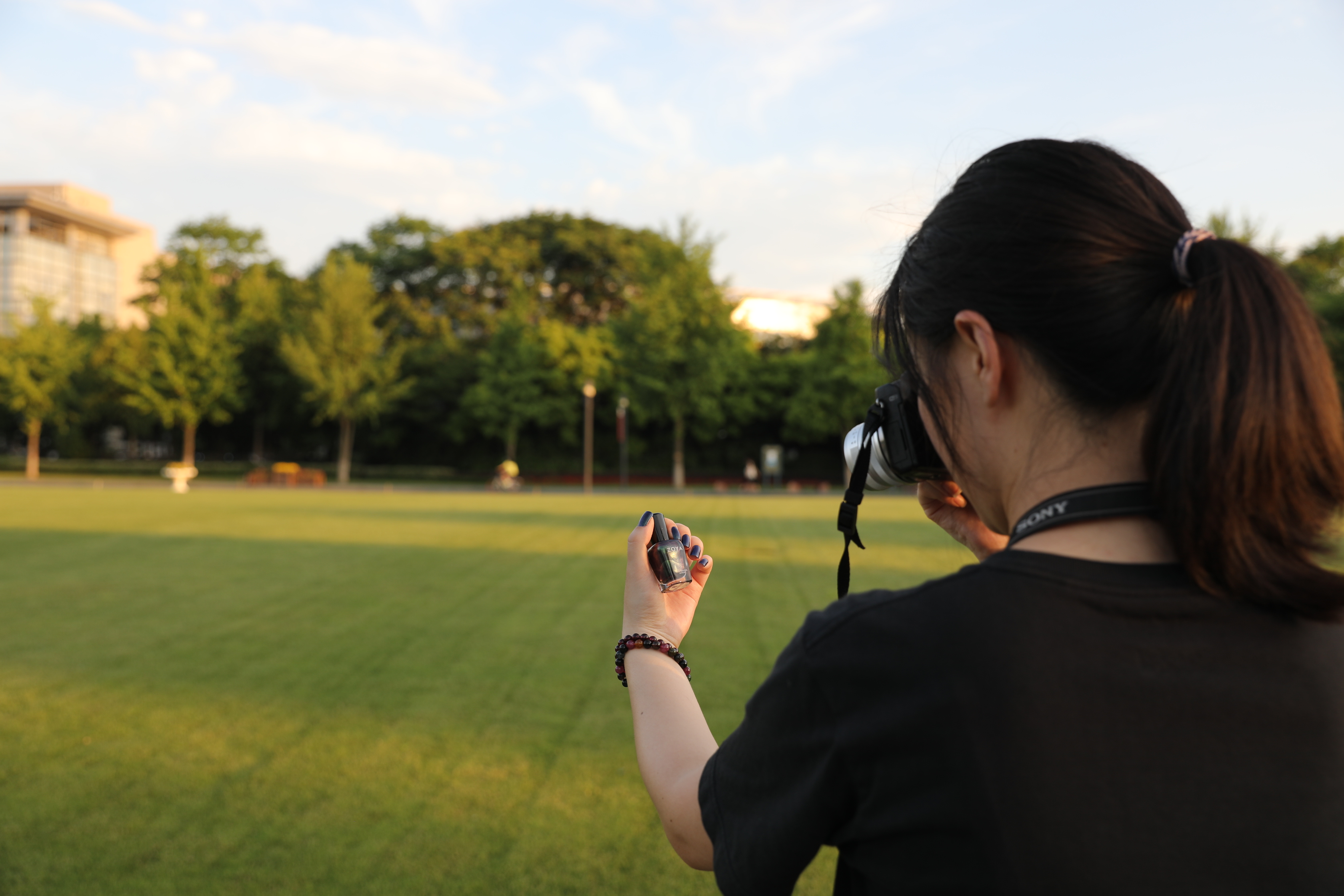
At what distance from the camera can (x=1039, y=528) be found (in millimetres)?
1028

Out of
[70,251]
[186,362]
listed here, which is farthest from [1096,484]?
[70,251]

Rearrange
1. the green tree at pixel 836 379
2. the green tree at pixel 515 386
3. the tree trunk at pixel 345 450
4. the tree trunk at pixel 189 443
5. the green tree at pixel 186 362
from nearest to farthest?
the green tree at pixel 836 379, the green tree at pixel 515 386, the tree trunk at pixel 345 450, the green tree at pixel 186 362, the tree trunk at pixel 189 443

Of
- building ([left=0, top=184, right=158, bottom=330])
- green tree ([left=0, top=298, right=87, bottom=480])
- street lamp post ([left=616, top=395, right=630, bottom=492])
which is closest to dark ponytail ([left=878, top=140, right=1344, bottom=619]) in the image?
street lamp post ([left=616, top=395, right=630, bottom=492])

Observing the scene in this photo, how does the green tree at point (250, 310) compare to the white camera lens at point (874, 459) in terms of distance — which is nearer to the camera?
the white camera lens at point (874, 459)

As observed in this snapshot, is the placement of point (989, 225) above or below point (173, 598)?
above

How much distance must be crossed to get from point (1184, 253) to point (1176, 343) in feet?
0.35

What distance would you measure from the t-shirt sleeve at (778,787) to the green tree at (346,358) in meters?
45.0

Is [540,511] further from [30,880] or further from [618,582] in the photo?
[30,880]

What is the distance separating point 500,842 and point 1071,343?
3511 millimetres

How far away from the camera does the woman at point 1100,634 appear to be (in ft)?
2.96

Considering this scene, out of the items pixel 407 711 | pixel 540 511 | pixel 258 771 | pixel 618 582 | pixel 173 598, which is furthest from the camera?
pixel 540 511

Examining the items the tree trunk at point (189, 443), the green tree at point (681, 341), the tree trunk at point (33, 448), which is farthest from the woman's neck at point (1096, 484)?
the tree trunk at point (33, 448)

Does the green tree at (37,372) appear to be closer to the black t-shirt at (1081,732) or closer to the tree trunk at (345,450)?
the tree trunk at (345,450)

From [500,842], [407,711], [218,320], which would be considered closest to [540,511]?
[407,711]
